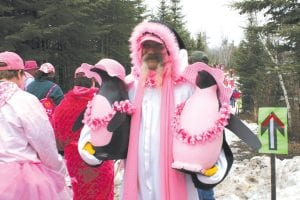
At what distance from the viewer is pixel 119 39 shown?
30625 millimetres

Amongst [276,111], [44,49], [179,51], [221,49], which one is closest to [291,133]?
[276,111]

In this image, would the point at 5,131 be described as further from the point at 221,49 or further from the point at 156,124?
the point at 221,49

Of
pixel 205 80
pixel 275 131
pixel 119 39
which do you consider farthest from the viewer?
pixel 119 39

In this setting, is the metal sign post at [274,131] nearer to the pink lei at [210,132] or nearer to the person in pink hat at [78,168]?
the person in pink hat at [78,168]

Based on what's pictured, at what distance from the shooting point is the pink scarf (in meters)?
3.16

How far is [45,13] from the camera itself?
816 inches

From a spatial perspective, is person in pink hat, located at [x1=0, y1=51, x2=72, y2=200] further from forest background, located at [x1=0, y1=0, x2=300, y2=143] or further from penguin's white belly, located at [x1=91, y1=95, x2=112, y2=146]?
forest background, located at [x1=0, y1=0, x2=300, y2=143]

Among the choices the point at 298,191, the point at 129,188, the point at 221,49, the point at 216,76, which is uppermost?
the point at 221,49

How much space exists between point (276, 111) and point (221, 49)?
82081 mm

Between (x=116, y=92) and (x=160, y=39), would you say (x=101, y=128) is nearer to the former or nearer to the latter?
(x=116, y=92)

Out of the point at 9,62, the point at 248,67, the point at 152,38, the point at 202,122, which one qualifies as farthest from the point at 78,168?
the point at 248,67

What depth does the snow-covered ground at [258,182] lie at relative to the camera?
7.86 m

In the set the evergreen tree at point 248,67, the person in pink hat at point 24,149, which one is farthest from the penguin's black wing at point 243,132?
the evergreen tree at point 248,67

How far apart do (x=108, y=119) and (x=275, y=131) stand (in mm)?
3718
